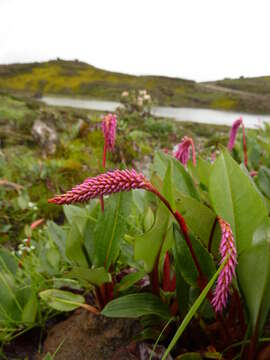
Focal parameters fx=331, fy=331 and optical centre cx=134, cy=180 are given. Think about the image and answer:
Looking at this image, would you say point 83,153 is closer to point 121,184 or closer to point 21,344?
point 21,344

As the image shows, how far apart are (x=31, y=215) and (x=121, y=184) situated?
11.1 feet

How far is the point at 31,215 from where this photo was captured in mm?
3793

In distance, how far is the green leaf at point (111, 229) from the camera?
1.21 meters

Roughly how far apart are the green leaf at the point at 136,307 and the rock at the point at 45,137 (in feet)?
19.0

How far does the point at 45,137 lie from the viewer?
271 inches

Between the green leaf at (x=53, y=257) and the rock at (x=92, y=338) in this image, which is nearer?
the rock at (x=92, y=338)

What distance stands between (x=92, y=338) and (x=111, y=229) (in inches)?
17.5

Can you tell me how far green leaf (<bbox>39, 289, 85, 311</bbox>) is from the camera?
4.15 ft

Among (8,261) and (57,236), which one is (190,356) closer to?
(57,236)

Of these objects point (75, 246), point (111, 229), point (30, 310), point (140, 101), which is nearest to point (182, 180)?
point (111, 229)

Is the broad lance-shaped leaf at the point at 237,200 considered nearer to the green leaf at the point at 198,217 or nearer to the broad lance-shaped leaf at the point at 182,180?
the green leaf at the point at 198,217

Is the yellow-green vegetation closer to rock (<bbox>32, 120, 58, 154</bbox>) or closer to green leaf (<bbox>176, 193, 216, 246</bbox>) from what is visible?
rock (<bbox>32, 120, 58, 154</bbox>)

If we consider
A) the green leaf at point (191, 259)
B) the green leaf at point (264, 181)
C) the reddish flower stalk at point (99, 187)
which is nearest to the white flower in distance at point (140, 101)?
the green leaf at point (264, 181)

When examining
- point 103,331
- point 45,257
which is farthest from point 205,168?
point 45,257
